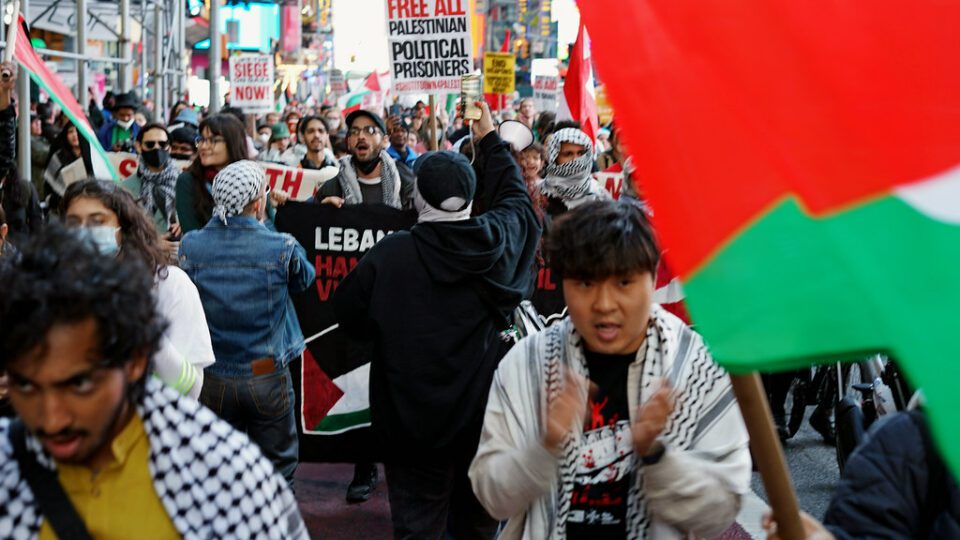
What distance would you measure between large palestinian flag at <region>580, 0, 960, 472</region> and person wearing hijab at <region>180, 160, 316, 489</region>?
387 cm

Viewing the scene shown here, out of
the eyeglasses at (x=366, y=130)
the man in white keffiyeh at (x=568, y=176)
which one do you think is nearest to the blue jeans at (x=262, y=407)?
the man in white keffiyeh at (x=568, y=176)

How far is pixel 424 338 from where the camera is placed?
5.16 metres

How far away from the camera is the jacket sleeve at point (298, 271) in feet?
20.3

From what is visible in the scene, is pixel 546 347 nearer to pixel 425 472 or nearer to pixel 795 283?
pixel 795 283

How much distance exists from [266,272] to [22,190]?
2848mm

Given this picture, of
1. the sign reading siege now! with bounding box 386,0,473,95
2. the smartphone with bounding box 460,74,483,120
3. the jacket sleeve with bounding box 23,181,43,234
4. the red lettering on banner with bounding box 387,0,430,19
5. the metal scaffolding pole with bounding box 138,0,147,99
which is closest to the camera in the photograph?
the smartphone with bounding box 460,74,483,120

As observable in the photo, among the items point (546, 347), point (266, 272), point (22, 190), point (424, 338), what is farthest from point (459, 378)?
point (22, 190)

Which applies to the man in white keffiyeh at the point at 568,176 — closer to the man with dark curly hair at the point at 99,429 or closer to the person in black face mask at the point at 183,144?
the person in black face mask at the point at 183,144

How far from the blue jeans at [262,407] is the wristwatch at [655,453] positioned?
3282 mm

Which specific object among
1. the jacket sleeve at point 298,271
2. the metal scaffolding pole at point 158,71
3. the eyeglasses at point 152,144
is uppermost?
the metal scaffolding pole at point 158,71

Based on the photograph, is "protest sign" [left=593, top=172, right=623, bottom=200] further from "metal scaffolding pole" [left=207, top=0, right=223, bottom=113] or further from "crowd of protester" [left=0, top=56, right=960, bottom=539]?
"metal scaffolding pole" [left=207, top=0, right=223, bottom=113]

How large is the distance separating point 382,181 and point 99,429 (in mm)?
6494

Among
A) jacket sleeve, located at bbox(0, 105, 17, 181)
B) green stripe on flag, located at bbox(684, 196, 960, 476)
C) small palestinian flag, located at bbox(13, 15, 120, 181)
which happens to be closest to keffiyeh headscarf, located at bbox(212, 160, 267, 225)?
small palestinian flag, located at bbox(13, 15, 120, 181)

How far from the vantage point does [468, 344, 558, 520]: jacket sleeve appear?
3.19 metres
